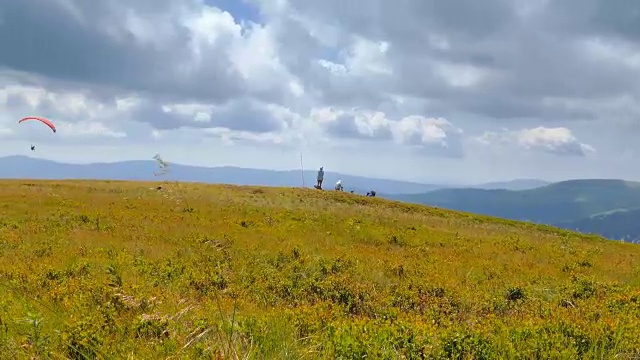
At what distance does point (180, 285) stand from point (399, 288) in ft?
18.0

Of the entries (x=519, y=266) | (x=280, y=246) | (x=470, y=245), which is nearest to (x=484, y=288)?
(x=519, y=266)

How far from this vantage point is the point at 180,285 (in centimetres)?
1154

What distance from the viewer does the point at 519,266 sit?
58.9 ft

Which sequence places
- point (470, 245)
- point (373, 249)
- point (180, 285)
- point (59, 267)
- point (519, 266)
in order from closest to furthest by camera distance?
point (180, 285)
point (59, 267)
point (519, 266)
point (373, 249)
point (470, 245)

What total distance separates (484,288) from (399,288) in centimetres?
290

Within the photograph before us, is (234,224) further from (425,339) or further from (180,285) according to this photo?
(425,339)

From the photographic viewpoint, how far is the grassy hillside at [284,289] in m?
6.36

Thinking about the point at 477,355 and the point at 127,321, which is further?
the point at 127,321

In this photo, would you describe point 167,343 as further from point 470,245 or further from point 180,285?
point 470,245

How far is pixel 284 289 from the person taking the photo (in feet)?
39.4

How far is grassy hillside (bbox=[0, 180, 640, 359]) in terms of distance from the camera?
6.36 metres

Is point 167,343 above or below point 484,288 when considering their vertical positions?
above

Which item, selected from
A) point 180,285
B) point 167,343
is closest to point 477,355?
point 167,343

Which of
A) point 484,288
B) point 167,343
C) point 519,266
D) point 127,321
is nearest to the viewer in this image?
point 167,343
